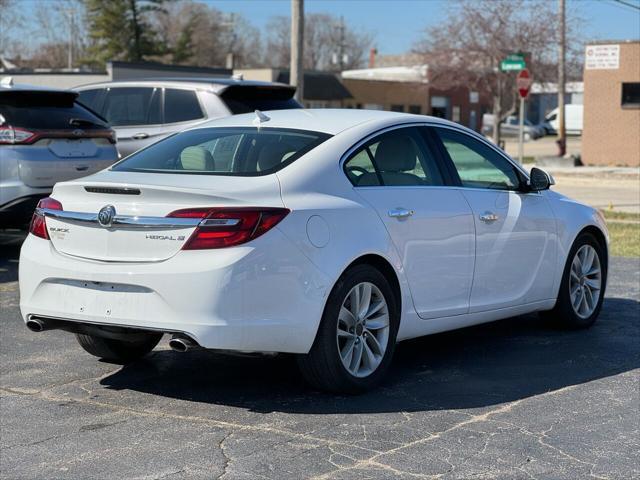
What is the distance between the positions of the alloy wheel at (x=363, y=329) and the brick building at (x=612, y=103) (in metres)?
28.1

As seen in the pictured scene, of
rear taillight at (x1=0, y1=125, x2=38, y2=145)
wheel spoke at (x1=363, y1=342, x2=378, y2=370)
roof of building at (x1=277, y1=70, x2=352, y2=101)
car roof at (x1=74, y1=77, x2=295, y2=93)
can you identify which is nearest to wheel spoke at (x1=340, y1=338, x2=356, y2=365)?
wheel spoke at (x1=363, y1=342, x2=378, y2=370)

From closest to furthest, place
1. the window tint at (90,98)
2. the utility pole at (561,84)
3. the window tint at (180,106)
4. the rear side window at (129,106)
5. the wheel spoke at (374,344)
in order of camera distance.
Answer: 1. the wheel spoke at (374,344)
2. the window tint at (180,106)
3. the rear side window at (129,106)
4. the window tint at (90,98)
5. the utility pole at (561,84)

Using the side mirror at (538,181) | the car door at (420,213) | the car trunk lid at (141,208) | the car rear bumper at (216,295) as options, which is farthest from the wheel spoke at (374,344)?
the side mirror at (538,181)

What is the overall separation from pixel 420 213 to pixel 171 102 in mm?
6760

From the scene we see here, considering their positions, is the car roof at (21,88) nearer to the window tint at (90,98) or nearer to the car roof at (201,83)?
the car roof at (201,83)

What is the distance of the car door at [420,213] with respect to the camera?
6.10 meters

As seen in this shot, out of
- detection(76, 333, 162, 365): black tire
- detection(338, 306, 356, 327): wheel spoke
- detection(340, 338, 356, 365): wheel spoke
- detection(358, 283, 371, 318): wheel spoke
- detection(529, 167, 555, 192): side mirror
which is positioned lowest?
detection(76, 333, 162, 365): black tire

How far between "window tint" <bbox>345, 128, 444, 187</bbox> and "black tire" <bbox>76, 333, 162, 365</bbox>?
1.62 m

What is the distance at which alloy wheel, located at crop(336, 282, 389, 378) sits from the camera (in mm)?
5746

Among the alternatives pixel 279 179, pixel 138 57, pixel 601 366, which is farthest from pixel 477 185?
pixel 138 57

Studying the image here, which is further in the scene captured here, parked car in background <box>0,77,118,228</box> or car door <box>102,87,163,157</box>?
car door <box>102,87,163,157</box>

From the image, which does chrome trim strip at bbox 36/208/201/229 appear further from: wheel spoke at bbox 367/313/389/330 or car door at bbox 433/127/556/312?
car door at bbox 433/127/556/312

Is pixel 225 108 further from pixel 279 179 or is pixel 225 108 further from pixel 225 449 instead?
pixel 225 449

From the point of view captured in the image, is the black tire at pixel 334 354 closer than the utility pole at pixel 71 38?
Yes
